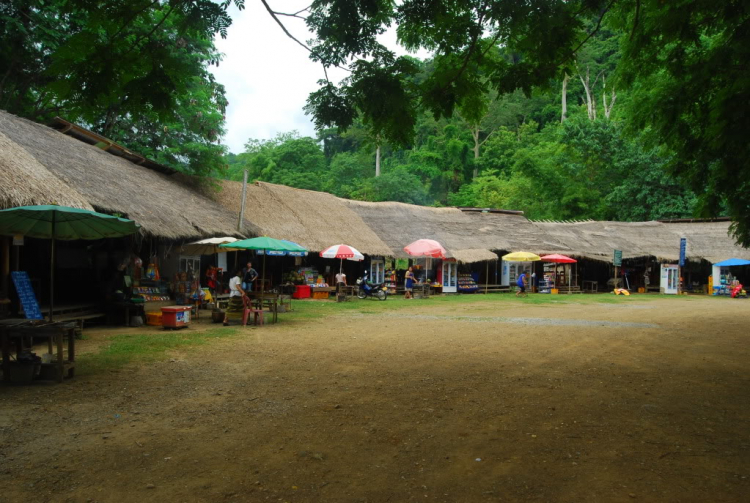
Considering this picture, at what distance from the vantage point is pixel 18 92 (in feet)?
62.2

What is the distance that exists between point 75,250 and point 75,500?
11.3 meters

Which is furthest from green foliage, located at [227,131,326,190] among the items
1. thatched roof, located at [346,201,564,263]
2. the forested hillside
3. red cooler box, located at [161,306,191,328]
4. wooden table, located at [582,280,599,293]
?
red cooler box, located at [161,306,191,328]

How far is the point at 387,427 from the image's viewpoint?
15.5 ft

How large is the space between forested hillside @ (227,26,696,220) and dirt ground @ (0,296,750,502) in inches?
717

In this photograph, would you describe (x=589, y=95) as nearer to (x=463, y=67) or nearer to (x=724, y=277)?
(x=724, y=277)

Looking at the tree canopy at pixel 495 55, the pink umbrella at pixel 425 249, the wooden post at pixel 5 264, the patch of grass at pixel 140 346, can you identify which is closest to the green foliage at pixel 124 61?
the tree canopy at pixel 495 55

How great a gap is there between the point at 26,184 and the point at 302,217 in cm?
1352

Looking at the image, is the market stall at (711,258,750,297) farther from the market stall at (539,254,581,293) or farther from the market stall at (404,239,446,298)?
the market stall at (404,239,446,298)

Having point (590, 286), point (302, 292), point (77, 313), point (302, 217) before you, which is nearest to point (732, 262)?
point (590, 286)

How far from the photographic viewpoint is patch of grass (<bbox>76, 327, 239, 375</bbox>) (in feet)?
23.8

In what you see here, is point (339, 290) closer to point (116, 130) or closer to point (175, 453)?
point (116, 130)

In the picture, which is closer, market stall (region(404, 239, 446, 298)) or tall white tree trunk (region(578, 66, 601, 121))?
market stall (region(404, 239, 446, 298))

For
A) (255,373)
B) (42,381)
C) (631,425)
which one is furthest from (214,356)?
(631,425)

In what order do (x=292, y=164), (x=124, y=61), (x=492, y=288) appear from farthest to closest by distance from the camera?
1. (x=292, y=164)
2. (x=492, y=288)
3. (x=124, y=61)
